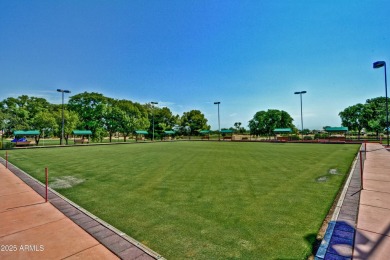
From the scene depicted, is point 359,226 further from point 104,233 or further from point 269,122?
point 269,122

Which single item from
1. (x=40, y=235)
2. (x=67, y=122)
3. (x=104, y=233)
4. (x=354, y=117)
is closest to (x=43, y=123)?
(x=67, y=122)

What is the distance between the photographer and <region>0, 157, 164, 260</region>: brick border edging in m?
3.37

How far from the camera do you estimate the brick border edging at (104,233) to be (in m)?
3.37

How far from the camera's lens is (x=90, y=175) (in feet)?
31.8

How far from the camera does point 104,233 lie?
409cm

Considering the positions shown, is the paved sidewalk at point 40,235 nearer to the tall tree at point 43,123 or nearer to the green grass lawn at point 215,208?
the green grass lawn at point 215,208

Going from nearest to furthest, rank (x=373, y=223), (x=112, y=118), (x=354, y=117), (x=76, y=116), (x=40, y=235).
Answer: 1. (x=40, y=235)
2. (x=373, y=223)
3. (x=76, y=116)
4. (x=112, y=118)
5. (x=354, y=117)

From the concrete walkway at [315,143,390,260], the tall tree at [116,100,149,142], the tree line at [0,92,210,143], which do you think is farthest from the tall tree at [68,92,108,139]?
the concrete walkway at [315,143,390,260]

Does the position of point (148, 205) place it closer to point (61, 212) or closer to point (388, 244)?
point (61, 212)

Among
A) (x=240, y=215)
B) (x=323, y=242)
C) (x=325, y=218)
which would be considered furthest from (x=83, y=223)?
(x=325, y=218)

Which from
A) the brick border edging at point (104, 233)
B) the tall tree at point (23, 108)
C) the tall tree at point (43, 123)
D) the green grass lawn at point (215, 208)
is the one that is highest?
the tall tree at point (23, 108)

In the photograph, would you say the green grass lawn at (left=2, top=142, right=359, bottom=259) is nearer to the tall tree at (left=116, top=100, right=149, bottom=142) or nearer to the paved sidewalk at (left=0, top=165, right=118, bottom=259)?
the paved sidewalk at (left=0, top=165, right=118, bottom=259)

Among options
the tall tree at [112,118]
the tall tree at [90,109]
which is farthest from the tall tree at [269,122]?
the tall tree at [90,109]

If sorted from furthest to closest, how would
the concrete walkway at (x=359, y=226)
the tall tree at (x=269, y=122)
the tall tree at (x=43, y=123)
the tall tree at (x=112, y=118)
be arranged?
the tall tree at (x=269, y=122), the tall tree at (x=112, y=118), the tall tree at (x=43, y=123), the concrete walkway at (x=359, y=226)
